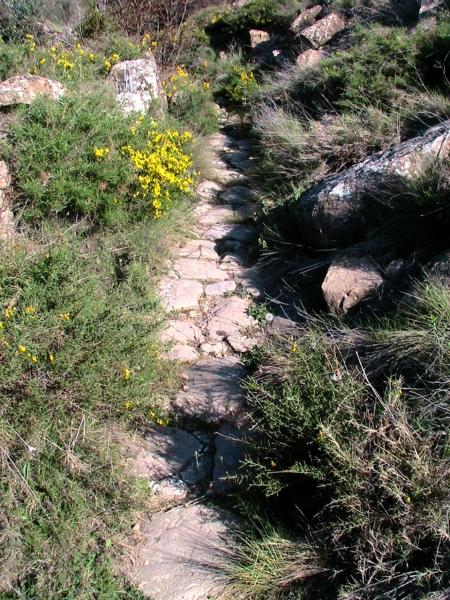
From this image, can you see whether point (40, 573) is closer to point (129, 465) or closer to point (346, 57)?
point (129, 465)

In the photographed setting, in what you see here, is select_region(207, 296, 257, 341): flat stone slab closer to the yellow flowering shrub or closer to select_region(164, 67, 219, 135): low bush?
the yellow flowering shrub

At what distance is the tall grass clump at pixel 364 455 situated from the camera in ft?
8.99

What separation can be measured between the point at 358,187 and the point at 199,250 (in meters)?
1.68

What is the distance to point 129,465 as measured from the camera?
3508mm

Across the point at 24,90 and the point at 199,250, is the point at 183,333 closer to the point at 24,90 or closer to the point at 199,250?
the point at 199,250

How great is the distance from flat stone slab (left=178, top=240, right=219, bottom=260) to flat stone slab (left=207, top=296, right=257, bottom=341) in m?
0.76

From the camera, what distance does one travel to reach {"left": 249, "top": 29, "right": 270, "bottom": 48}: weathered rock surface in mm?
11219

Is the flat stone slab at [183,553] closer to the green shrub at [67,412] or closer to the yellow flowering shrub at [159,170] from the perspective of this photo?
the green shrub at [67,412]

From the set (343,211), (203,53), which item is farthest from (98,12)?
(343,211)

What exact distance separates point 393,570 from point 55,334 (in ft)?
7.40

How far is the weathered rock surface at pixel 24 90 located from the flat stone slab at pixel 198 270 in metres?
2.08

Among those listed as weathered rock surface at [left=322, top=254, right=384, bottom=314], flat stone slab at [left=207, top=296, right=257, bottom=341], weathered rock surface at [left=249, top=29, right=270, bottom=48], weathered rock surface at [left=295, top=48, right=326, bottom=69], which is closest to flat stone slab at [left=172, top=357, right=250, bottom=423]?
flat stone slab at [left=207, top=296, right=257, bottom=341]

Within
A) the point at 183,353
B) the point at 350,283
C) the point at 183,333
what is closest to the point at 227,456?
the point at 183,353

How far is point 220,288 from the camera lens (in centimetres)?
536
